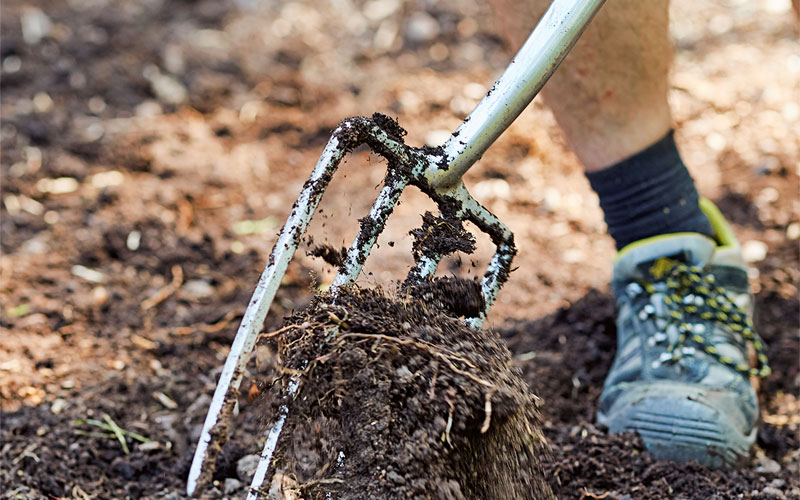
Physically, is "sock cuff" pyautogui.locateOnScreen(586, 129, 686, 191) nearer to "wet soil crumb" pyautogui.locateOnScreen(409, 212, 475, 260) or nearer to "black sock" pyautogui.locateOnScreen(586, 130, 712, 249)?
"black sock" pyautogui.locateOnScreen(586, 130, 712, 249)

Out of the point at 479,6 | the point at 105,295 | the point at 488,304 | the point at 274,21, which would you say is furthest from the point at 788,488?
the point at 274,21

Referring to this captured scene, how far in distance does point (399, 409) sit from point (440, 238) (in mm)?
313

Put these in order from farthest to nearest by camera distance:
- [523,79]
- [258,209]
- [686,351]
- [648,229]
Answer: [258,209] < [648,229] < [686,351] < [523,79]

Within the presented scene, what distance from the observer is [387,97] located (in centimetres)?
327

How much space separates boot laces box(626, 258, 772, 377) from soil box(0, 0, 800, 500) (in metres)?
0.23

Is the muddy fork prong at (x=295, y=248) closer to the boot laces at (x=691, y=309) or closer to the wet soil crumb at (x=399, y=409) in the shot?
the wet soil crumb at (x=399, y=409)

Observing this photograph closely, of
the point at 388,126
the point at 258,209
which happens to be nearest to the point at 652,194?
the point at 388,126

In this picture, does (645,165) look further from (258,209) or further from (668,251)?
(258,209)

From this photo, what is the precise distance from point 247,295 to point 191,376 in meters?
0.39

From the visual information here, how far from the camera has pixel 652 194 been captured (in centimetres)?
177

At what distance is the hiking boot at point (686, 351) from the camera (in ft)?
5.17

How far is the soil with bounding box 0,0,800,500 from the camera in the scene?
5.23ft

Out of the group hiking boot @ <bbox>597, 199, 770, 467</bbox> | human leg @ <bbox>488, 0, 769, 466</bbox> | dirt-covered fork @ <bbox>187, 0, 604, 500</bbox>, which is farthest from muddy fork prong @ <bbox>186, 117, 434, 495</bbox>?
hiking boot @ <bbox>597, 199, 770, 467</bbox>

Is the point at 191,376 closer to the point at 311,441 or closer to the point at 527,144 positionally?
the point at 311,441
